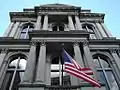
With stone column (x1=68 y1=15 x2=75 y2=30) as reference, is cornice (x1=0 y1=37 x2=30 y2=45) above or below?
below

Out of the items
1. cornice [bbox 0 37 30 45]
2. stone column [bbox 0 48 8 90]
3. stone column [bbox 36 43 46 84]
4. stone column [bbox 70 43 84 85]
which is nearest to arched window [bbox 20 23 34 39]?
cornice [bbox 0 37 30 45]

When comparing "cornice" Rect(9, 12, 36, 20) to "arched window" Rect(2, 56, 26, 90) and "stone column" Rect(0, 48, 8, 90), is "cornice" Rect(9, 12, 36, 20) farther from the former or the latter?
"arched window" Rect(2, 56, 26, 90)

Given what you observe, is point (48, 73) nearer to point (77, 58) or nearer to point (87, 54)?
point (77, 58)

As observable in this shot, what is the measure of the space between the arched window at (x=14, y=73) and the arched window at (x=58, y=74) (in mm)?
2752

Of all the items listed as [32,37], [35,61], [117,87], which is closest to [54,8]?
[32,37]

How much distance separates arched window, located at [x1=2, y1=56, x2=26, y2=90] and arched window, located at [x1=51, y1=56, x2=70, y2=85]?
2752 millimetres

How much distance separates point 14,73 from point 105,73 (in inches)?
312

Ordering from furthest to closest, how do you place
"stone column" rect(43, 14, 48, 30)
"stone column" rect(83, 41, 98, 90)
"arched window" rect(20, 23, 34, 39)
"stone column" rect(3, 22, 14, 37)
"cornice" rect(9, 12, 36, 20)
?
"cornice" rect(9, 12, 36, 20)
"arched window" rect(20, 23, 34, 39)
"stone column" rect(3, 22, 14, 37)
"stone column" rect(43, 14, 48, 30)
"stone column" rect(83, 41, 98, 90)

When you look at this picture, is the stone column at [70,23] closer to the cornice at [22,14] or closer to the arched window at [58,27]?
the arched window at [58,27]

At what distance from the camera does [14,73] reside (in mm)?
17828

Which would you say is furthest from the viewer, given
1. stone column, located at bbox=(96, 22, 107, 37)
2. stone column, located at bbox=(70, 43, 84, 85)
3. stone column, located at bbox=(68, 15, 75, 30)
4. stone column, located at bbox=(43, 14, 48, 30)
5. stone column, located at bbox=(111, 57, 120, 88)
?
stone column, located at bbox=(96, 22, 107, 37)

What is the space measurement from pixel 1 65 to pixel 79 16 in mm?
12406

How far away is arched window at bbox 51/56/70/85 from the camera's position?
16.5 m

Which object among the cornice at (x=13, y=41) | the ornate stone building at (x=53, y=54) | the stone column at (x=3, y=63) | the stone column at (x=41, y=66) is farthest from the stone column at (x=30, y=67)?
the stone column at (x=3, y=63)
